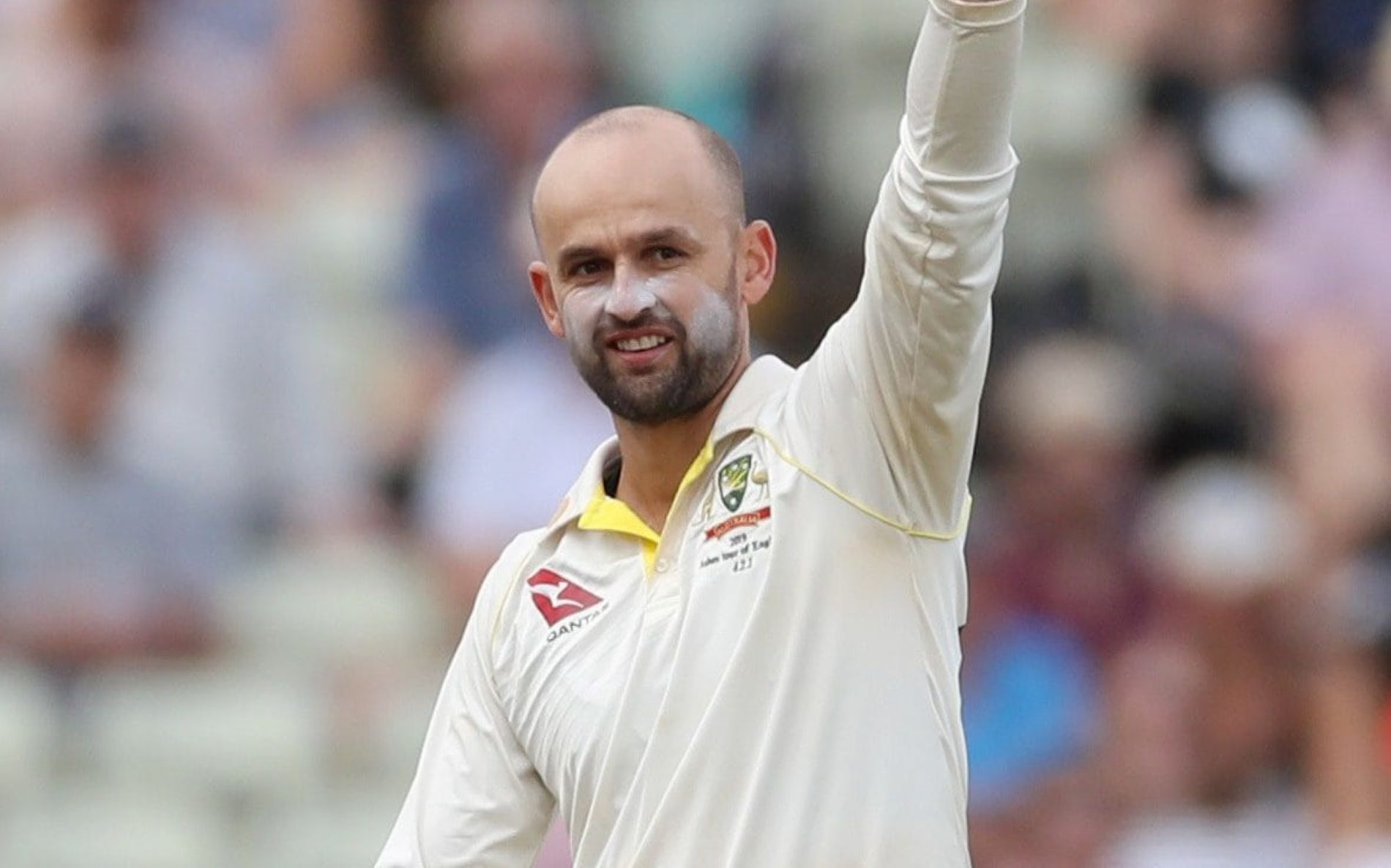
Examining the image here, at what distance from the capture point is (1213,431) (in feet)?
27.2

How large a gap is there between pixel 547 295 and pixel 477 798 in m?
0.70

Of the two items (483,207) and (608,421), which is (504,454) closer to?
(608,421)

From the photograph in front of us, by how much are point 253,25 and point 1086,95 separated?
2.99 meters

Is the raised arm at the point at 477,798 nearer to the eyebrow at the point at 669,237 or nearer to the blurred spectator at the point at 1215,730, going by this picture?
the eyebrow at the point at 669,237

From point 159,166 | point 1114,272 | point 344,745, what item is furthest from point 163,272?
point 1114,272

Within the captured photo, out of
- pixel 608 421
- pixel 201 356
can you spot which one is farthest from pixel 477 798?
pixel 201 356

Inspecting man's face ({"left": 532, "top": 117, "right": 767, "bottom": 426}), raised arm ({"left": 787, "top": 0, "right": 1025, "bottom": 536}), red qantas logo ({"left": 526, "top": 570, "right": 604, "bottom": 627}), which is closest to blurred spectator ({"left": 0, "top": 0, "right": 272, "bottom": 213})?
red qantas logo ({"left": 526, "top": 570, "right": 604, "bottom": 627})

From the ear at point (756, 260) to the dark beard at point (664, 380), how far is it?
9 cm

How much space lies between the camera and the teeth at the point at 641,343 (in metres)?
3.75

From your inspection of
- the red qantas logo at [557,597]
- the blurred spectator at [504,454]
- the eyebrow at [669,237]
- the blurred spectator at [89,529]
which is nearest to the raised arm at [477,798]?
the red qantas logo at [557,597]

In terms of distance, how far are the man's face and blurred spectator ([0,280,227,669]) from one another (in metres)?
4.80

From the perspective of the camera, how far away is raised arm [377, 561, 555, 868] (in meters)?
4.00

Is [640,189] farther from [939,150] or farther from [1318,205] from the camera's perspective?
[1318,205]

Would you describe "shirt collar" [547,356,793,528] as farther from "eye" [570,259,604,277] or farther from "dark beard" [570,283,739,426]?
"eye" [570,259,604,277]
